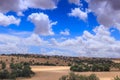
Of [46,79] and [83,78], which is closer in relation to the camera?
[83,78]

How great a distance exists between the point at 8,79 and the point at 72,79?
13.6 meters

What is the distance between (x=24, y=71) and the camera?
80000mm

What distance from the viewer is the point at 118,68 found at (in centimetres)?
11212

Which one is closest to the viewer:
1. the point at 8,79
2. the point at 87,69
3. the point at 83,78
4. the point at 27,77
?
the point at 83,78

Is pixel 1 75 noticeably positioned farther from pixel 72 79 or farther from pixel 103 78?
pixel 103 78

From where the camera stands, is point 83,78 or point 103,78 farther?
point 103,78

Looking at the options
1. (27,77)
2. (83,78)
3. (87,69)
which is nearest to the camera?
(83,78)

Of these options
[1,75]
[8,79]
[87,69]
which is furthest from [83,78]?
[87,69]

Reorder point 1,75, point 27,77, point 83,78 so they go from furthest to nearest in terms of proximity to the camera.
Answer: point 27,77
point 1,75
point 83,78

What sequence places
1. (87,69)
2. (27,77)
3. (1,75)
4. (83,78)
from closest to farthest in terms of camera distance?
(83,78) → (1,75) → (27,77) → (87,69)

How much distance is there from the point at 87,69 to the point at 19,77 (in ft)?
95.7

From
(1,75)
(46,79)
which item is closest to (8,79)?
(1,75)

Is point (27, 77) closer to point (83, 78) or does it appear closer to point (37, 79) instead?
point (37, 79)

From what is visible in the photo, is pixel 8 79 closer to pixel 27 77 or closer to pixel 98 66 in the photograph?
pixel 27 77
